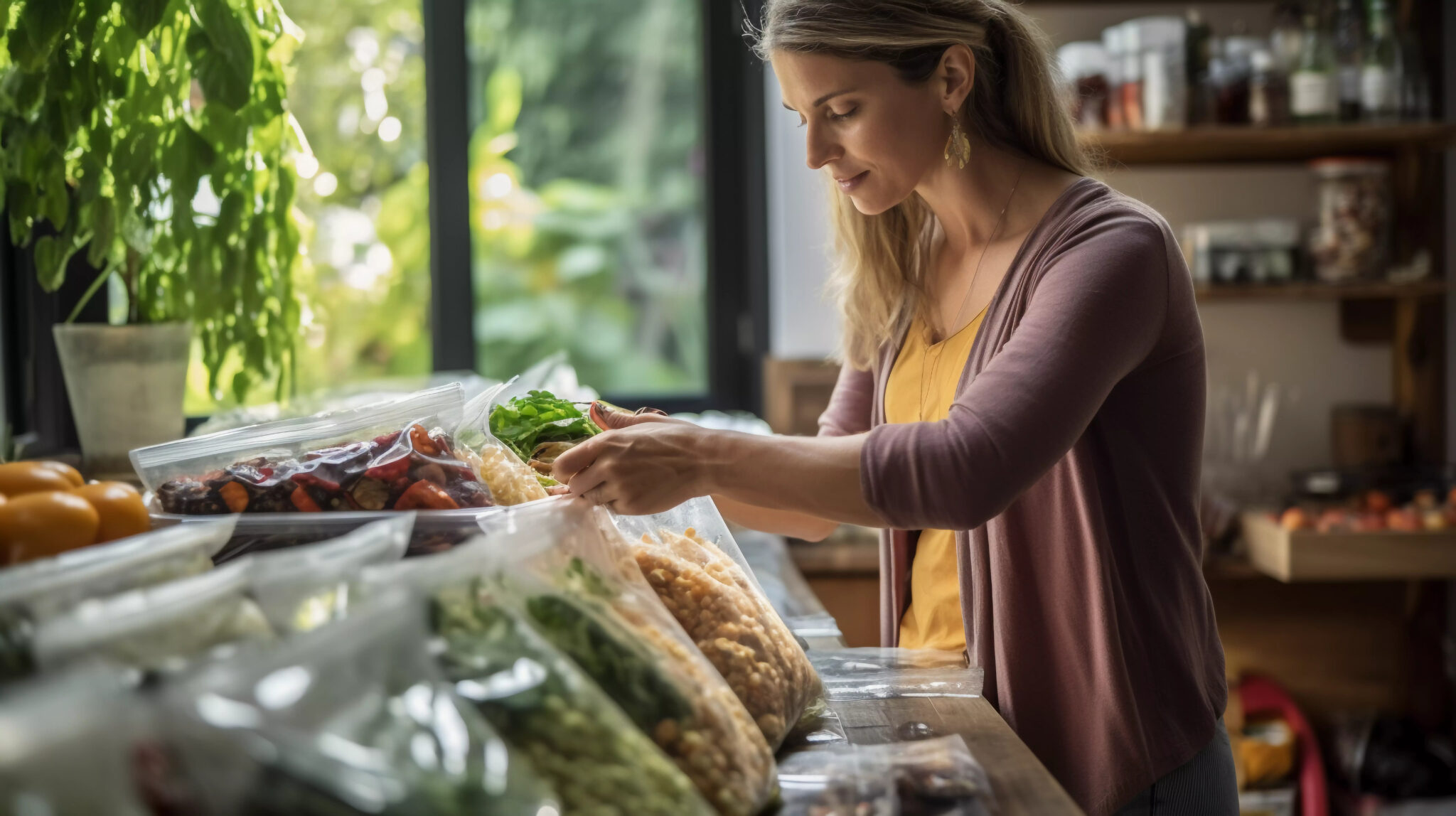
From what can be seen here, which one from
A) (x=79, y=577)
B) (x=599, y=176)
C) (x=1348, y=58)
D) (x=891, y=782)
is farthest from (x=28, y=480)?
(x=599, y=176)

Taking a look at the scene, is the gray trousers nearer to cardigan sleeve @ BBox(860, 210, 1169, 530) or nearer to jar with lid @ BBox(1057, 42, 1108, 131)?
cardigan sleeve @ BBox(860, 210, 1169, 530)

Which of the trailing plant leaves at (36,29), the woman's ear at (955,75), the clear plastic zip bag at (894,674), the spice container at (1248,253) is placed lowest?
the clear plastic zip bag at (894,674)

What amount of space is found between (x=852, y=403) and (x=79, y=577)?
1.02 metres

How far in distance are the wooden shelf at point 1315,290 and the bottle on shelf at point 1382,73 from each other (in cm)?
35

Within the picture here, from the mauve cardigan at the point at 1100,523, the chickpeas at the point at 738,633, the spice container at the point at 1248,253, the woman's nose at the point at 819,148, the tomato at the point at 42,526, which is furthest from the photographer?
the spice container at the point at 1248,253

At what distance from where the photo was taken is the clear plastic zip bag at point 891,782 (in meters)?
0.78

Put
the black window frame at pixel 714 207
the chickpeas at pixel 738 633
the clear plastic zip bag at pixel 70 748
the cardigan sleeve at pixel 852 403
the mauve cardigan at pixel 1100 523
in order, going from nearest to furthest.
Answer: the clear plastic zip bag at pixel 70 748, the chickpeas at pixel 738 633, the mauve cardigan at pixel 1100 523, the cardigan sleeve at pixel 852 403, the black window frame at pixel 714 207

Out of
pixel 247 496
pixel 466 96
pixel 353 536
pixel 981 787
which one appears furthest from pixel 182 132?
pixel 466 96

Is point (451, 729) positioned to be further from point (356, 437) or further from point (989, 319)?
point (989, 319)

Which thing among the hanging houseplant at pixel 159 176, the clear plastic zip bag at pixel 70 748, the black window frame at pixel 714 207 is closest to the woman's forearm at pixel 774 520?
the hanging houseplant at pixel 159 176

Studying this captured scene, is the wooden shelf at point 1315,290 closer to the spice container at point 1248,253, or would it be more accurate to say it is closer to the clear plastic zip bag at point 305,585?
the spice container at point 1248,253

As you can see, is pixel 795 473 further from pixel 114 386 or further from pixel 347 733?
pixel 114 386

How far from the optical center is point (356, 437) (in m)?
1.03

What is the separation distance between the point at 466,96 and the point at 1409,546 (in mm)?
2324
